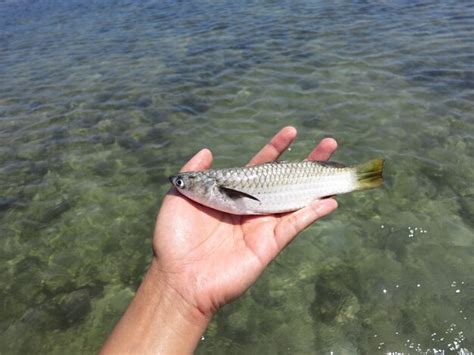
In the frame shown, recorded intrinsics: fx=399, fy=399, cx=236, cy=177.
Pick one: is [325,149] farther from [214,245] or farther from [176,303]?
[176,303]

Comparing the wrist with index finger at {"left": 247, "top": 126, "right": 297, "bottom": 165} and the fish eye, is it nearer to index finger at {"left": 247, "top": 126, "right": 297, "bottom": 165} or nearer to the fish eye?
the fish eye

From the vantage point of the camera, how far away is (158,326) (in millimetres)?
4531

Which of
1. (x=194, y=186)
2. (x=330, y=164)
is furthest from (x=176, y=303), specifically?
(x=330, y=164)

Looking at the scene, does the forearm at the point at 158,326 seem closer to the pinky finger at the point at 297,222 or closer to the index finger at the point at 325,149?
the pinky finger at the point at 297,222

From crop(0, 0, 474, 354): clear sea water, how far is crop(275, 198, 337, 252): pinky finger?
1944 mm

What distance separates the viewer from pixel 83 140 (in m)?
11.6

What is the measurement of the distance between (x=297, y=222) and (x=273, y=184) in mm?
844

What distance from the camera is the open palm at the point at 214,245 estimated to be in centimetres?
477

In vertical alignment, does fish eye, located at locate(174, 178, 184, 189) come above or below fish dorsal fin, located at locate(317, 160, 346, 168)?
above

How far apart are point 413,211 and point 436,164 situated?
172 cm

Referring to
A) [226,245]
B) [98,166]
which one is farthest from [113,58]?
[226,245]

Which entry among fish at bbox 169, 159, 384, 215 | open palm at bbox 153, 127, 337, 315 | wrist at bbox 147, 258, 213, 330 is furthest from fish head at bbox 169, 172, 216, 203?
wrist at bbox 147, 258, 213, 330

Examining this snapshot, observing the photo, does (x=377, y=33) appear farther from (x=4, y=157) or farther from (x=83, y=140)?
(x=4, y=157)

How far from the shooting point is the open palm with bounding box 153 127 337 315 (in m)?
4.77
